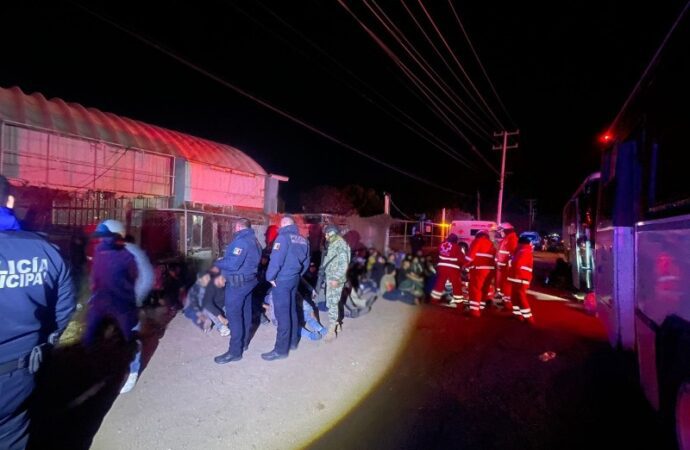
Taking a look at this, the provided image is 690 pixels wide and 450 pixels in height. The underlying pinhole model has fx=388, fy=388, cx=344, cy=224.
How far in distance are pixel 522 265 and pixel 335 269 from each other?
3.66 meters

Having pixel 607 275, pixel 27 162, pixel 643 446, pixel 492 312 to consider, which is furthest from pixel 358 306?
pixel 27 162

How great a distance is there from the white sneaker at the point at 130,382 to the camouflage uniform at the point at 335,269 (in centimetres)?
289

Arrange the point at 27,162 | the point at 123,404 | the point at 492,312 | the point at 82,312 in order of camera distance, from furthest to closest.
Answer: the point at 27,162 < the point at 492,312 < the point at 82,312 < the point at 123,404

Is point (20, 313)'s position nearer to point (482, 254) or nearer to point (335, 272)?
point (335, 272)

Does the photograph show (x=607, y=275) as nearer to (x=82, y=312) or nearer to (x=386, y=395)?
(x=386, y=395)

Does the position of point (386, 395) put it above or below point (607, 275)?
below

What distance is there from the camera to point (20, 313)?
2.20 m

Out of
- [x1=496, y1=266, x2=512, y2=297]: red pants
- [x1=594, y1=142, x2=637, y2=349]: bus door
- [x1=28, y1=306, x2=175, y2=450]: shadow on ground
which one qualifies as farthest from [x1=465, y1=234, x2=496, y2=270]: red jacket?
[x1=28, y1=306, x2=175, y2=450]: shadow on ground

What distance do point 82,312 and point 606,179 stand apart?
862 cm

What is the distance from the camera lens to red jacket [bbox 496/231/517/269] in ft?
27.4

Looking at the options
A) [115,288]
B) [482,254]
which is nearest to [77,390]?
[115,288]

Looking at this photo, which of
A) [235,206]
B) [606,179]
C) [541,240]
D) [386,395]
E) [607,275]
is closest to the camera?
[386,395]

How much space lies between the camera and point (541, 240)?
41375mm

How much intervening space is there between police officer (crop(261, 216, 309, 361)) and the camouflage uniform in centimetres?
90
